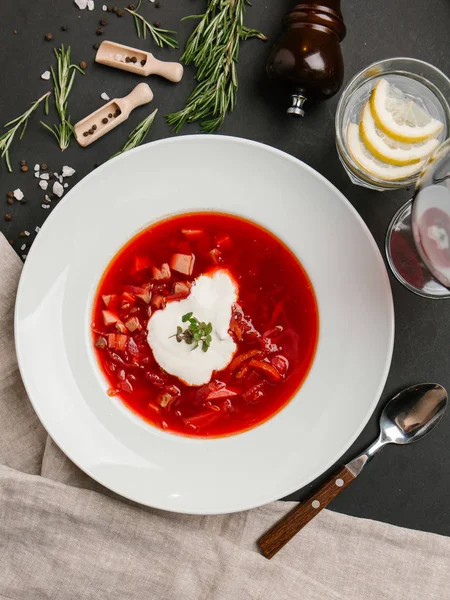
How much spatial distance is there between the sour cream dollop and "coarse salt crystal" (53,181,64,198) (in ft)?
2.88

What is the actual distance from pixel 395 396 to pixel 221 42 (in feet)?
7.28

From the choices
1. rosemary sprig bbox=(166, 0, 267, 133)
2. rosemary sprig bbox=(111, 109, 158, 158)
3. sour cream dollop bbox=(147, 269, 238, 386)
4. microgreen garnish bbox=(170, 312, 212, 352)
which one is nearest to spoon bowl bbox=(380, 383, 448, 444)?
sour cream dollop bbox=(147, 269, 238, 386)

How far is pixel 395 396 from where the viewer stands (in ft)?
10.7

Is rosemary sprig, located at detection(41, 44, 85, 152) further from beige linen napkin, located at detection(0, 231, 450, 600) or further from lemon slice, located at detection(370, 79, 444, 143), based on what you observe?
lemon slice, located at detection(370, 79, 444, 143)

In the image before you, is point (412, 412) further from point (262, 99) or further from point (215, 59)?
point (215, 59)

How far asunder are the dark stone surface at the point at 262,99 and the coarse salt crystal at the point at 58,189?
86 millimetres

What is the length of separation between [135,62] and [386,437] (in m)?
2.56

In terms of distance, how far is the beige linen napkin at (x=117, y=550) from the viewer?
310 cm

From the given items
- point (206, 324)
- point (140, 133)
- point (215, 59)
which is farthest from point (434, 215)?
point (140, 133)

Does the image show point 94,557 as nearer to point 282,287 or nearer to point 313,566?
point 313,566

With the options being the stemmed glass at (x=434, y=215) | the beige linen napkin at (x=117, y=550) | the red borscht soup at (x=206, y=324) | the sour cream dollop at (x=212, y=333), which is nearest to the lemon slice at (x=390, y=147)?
the stemmed glass at (x=434, y=215)

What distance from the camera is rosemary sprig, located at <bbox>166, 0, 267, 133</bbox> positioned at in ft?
10.3

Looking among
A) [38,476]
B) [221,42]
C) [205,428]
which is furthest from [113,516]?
[221,42]

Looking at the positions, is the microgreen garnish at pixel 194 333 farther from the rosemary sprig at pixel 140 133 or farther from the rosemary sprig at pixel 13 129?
the rosemary sprig at pixel 13 129
